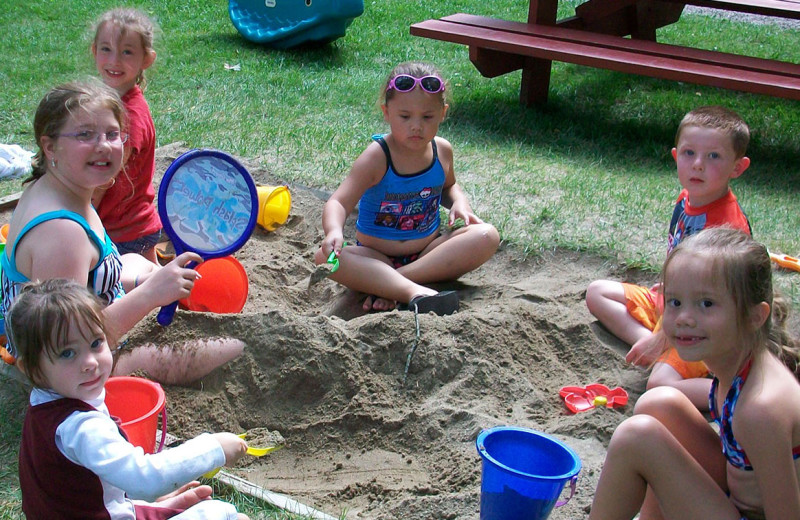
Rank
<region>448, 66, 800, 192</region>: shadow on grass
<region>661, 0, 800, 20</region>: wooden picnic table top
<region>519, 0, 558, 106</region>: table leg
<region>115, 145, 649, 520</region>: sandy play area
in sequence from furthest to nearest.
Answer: <region>661, 0, 800, 20</region>: wooden picnic table top < <region>519, 0, 558, 106</region>: table leg < <region>448, 66, 800, 192</region>: shadow on grass < <region>115, 145, 649, 520</region>: sandy play area

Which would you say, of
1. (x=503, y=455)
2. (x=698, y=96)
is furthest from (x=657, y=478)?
(x=698, y=96)

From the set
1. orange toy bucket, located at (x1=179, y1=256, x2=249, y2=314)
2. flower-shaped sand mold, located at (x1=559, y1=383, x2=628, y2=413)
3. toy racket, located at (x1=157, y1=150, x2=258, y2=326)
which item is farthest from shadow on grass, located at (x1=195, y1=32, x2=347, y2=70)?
flower-shaped sand mold, located at (x1=559, y1=383, x2=628, y2=413)

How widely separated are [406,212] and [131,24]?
1499 millimetres

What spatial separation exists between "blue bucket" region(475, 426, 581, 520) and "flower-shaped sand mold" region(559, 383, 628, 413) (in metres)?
0.63

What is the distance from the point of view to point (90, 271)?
2.71 metres

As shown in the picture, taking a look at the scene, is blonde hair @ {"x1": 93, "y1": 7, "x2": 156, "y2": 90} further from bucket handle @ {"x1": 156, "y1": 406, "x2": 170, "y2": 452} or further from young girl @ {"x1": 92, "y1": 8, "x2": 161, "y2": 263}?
bucket handle @ {"x1": 156, "y1": 406, "x2": 170, "y2": 452}

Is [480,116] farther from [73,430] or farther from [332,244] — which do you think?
[73,430]

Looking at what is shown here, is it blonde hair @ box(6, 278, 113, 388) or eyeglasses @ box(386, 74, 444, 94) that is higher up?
eyeglasses @ box(386, 74, 444, 94)

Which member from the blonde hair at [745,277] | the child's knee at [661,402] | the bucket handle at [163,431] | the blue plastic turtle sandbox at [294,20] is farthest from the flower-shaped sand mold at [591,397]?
the blue plastic turtle sandbox at [294,20]

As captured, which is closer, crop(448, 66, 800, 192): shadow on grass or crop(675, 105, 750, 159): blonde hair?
crop(675, 105, 750, 159): blonde hair

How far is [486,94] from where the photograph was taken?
6.90 metres

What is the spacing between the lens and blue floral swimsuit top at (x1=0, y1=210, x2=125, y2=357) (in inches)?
102

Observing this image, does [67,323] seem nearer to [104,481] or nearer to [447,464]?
[104,481]

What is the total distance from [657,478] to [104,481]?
4.34 feet
